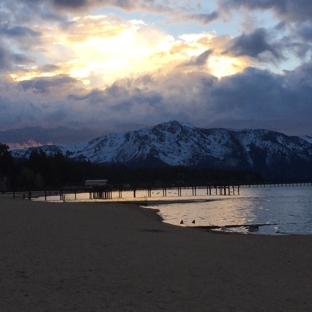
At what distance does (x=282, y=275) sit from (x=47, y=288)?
27.3ft

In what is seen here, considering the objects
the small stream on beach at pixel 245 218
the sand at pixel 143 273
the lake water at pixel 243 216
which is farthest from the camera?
the lake water at pixel 243 216

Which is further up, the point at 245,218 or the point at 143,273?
the point at 143,273

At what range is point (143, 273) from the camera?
13734 millimetres

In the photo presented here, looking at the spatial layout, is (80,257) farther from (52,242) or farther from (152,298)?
(152,298)

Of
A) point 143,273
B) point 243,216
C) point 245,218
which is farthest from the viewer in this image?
point 243,216

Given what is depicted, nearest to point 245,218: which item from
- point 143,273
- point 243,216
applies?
A: point 243,216

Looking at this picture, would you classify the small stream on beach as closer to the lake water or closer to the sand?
the lake water

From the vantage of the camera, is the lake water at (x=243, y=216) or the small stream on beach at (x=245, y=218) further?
the lake water at (x=243, y=216)

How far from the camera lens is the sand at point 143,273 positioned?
1059 centimetres

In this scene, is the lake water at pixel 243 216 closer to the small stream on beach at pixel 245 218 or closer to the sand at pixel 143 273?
the small stream on beach at pixel 245 218

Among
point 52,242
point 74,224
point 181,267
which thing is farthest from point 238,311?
point 74,224

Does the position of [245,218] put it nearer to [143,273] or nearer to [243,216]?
[243,216]

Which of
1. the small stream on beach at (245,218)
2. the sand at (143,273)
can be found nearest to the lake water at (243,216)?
the small stream on beach at (245,218)

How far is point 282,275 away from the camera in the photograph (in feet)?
49.1
